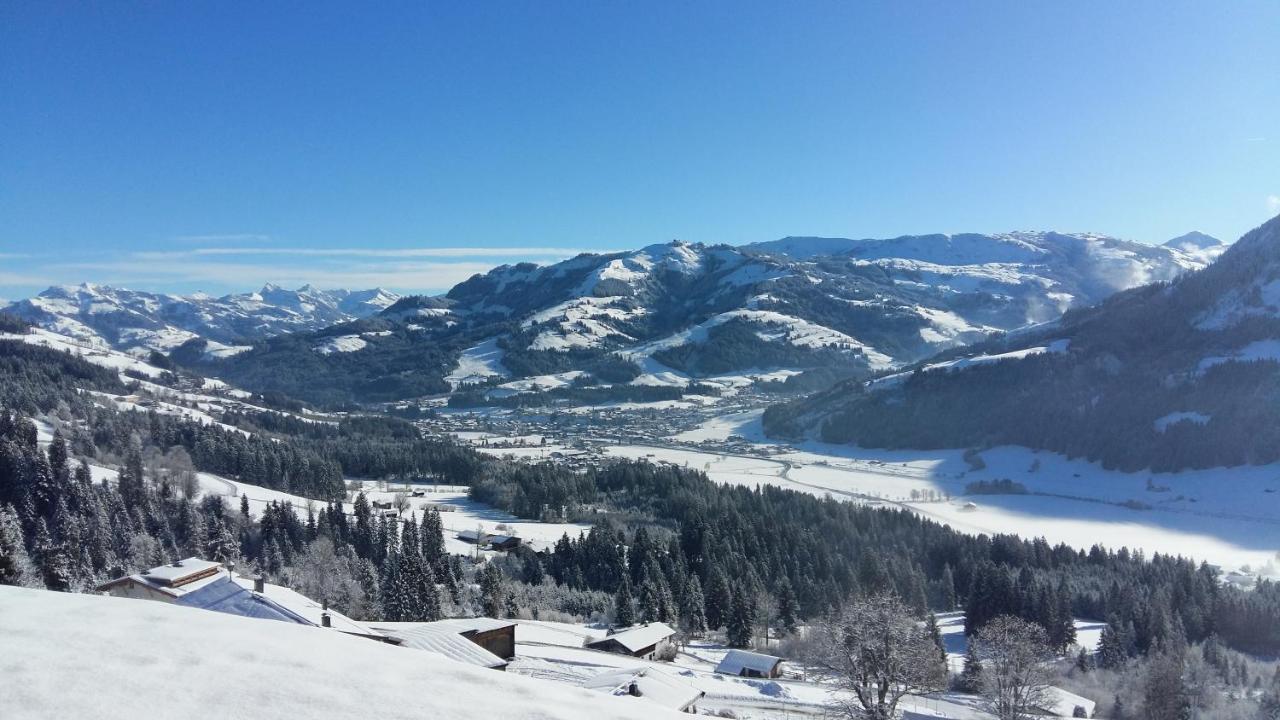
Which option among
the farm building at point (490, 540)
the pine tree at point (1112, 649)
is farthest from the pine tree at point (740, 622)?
the farm building at point (490, 540)

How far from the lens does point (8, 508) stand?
53.0m

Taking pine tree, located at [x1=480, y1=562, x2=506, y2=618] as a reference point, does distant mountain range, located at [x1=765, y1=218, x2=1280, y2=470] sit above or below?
above

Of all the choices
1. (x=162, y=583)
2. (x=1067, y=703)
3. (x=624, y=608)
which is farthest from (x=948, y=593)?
(x=162, y=583)

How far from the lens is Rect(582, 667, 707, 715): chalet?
2138 cm

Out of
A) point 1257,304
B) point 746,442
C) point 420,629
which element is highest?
point 1257,304

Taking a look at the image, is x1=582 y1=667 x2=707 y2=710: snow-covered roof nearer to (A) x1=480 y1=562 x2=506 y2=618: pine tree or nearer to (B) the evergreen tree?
Result: (A) x1=480 y1=562 x2=506 y2=618: pine tree

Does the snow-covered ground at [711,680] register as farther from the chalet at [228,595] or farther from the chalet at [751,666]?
the chalet at [228,595]

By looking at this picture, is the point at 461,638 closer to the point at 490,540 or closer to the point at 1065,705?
the point at 1065,705

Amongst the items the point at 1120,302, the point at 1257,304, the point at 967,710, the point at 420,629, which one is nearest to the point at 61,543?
the point at 420,629

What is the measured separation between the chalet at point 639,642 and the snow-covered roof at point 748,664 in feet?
10.8

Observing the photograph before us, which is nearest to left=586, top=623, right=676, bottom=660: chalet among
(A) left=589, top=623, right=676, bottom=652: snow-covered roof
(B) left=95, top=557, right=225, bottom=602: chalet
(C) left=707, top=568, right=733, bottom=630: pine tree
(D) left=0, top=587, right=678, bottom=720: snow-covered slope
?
(A) left=589, top=623, right=676, bottom=652: snow-covered roof

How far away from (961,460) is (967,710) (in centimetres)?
11112

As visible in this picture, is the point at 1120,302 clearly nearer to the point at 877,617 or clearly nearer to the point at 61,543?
the point at 877,617

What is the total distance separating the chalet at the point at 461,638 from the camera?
21891 millimetres
